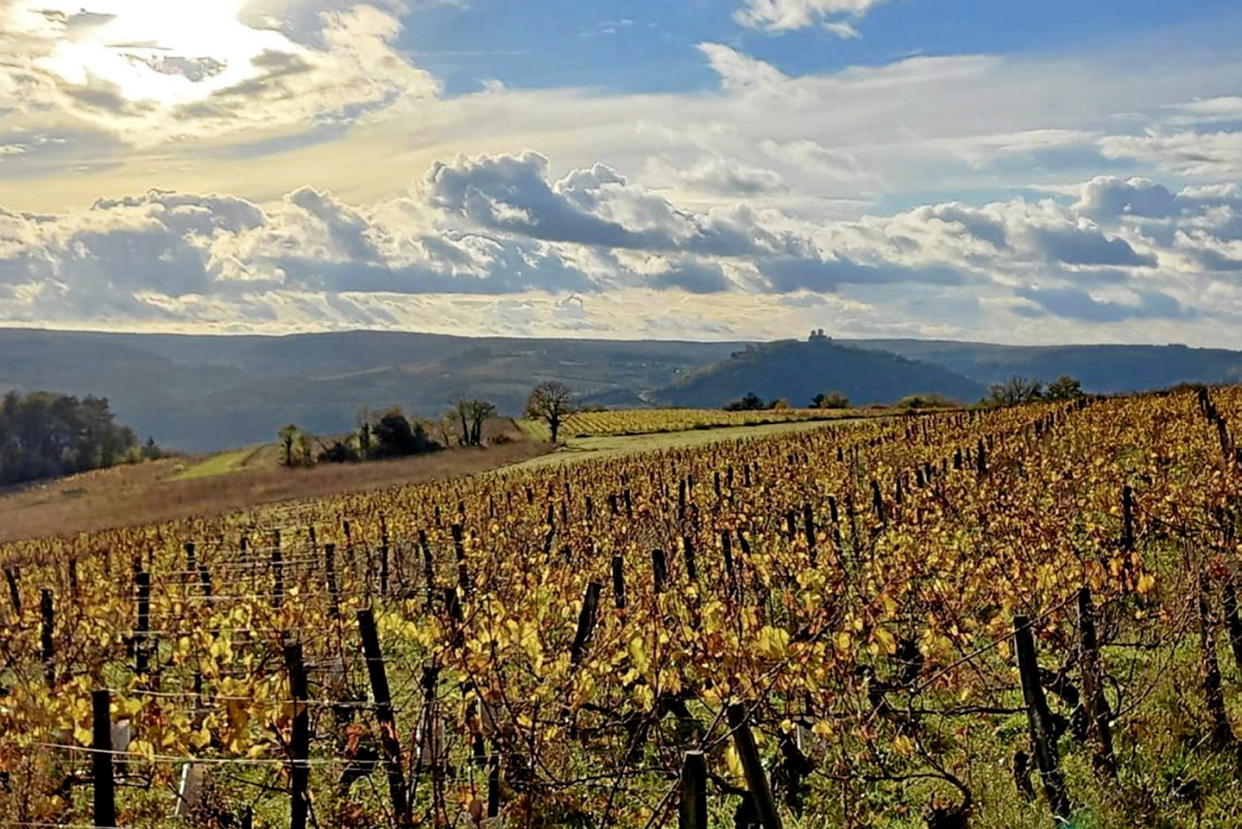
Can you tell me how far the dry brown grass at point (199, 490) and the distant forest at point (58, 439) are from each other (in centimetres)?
1899

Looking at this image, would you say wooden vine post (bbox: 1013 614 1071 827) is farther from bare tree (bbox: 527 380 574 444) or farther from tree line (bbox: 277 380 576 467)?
bare tree (bbox: 527 380 574 444)

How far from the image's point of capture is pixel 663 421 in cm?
6862

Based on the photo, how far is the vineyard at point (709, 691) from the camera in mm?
6055

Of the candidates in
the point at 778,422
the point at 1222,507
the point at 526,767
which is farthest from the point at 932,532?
the point at 778,422

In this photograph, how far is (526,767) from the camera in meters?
6.22

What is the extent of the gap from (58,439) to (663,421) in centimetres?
4492

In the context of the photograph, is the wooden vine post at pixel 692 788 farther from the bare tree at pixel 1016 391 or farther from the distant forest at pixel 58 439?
the distant forest at pixel 58 439

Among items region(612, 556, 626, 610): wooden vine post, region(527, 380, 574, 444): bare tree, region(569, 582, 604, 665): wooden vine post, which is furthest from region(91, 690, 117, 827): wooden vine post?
region(527, 380, 574, 444): bare tree

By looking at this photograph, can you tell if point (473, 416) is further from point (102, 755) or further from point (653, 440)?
point (102, 755)

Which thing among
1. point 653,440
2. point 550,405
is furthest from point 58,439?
point 653,440

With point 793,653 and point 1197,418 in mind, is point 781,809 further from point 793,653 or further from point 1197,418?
point 1197,418

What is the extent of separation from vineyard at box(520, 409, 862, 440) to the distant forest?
30954 millimetres

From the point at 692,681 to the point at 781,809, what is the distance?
1200 mm

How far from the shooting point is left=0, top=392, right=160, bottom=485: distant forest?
7719 centimetres
